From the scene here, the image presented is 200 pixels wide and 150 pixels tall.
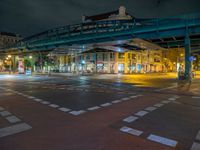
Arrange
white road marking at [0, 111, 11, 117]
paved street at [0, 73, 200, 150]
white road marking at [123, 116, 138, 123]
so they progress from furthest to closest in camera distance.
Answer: white road marking at [0, 111, 11, 117] → white road marking at [123, 116, 138, 123] → paved street at [0, 73, 200, 150]

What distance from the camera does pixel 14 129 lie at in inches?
209

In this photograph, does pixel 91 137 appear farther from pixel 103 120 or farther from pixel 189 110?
pixel 189 110

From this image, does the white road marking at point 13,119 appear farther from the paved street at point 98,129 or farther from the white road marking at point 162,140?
the white road marking at point 162,140

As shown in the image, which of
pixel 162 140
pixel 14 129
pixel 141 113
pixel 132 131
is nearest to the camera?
pixel 162 140

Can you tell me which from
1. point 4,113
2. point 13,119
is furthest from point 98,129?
point 4,113

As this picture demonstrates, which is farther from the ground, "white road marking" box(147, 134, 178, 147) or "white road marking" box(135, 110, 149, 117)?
"white road marking" box(135, 110, 149, 117)

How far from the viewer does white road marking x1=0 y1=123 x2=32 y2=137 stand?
16.4ft

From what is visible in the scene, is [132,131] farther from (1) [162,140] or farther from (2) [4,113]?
(2) [4,113]

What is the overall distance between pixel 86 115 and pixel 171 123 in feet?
10.0

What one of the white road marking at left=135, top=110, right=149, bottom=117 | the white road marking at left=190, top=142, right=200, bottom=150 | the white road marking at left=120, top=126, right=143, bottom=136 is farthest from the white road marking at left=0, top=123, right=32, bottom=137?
the white road marking at left=190, top=142, right=200, bottom=150

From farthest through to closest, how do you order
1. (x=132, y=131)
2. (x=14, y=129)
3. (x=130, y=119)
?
(x=130, y=119) → (x=14, y=129) → (x=132, y=131)

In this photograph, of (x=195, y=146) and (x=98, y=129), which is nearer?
(x=195, y=146)

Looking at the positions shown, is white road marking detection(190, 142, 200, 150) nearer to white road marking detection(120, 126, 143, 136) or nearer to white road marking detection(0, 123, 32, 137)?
white road marking detection(120, 126, 143, 136)

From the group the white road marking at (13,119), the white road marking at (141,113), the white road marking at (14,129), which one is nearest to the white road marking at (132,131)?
the white road marking at (141,113)
